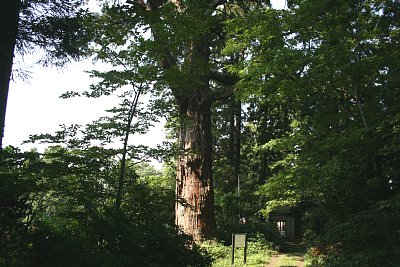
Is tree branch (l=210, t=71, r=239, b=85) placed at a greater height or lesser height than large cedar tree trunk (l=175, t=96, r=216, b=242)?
greater

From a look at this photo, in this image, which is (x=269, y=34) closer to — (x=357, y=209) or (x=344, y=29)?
(x=344, y=29)

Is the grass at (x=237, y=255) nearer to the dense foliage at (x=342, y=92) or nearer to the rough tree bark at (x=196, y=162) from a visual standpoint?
the rough tree bark at (x=196, y=162)

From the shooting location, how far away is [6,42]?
5.61m

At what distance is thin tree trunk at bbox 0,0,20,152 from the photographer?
18.1 feet

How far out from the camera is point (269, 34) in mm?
9523

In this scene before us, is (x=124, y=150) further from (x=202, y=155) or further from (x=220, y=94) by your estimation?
(x=220, y=94)

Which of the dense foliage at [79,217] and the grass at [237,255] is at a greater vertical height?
the dense foliage at [79,217]

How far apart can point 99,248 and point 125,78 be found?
Result: 307 centimetres

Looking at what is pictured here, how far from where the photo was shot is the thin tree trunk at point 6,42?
551 cm

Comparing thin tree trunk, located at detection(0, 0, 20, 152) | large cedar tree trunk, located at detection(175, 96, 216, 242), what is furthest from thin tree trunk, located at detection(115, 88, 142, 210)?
large cedar tree trunk, located at detection(175, 96, 216, 242)

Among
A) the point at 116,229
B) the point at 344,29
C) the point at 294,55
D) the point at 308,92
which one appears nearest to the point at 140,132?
the point at 116,229

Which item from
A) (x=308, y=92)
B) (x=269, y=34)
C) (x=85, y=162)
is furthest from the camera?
(x=308, y=92)

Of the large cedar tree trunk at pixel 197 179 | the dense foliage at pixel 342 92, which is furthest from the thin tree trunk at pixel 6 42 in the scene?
the large cedar tree trunk at pixel 197 179

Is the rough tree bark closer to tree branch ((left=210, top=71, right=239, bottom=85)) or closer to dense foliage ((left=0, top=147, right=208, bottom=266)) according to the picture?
tree branch ((left=210, top=71, right=239, bottom=85))
